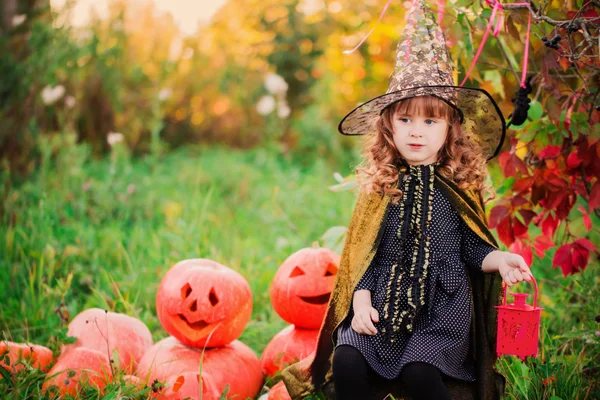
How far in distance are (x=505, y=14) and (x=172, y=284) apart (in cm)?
191

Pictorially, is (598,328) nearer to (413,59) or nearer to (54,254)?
(413,59)

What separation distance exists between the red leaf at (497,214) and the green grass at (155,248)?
0.62 meters

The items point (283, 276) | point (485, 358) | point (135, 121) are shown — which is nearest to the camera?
point (485, 358)

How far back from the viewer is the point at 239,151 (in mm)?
9148

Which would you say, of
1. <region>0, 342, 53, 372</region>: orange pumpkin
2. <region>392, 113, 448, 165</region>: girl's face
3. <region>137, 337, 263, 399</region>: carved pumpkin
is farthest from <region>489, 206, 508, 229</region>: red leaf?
<region>0, 342, 53, 372</region>: orange pumpkin

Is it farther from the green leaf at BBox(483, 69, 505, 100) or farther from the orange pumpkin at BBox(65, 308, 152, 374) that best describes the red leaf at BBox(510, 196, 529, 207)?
the orange pumpkin at BBox(65, 308, 152, 374)

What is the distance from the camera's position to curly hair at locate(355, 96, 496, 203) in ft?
8.16

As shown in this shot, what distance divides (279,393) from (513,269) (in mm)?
1118

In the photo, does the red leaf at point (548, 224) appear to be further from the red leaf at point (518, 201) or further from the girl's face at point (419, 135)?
the girl's face at point (419, 135)

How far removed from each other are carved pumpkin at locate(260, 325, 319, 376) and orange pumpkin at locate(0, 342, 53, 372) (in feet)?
3.31

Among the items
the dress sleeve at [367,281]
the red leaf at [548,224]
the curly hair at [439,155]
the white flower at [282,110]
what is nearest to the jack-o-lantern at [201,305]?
the dress sleeve at [367,281]

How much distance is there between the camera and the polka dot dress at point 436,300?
230 centimetres

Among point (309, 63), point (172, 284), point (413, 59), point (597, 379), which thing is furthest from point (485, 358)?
point (309, 63)

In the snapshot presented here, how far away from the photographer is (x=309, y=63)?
1117 centimetres
